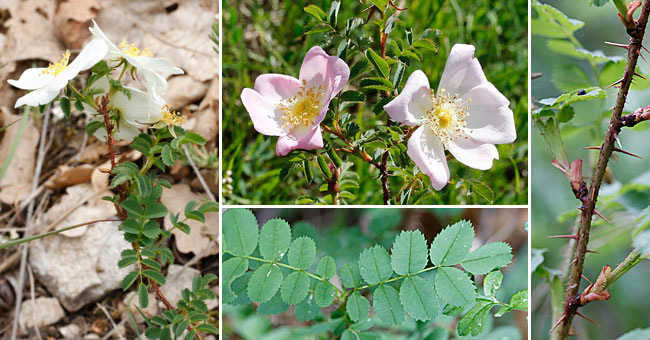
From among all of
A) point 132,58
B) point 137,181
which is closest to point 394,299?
point 137,181

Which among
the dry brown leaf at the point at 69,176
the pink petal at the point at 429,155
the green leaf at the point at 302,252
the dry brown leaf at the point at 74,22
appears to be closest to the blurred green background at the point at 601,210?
the pink petal at the point at 429,155

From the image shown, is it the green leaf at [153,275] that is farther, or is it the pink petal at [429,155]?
the green leaf at [153,275]

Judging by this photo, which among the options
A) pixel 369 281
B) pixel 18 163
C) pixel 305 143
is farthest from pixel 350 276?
pixel 18 163

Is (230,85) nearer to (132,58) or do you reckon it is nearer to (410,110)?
(132,58)

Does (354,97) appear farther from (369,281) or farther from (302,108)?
(369,281)

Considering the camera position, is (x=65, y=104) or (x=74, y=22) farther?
(x=74, y=22)

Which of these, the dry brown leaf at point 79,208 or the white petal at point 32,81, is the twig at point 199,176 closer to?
the dry brown leaf at point 79,208
